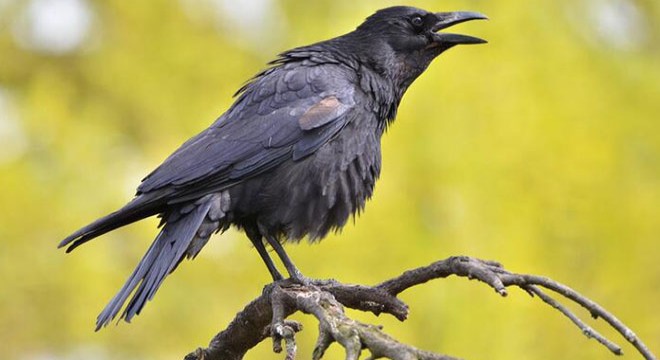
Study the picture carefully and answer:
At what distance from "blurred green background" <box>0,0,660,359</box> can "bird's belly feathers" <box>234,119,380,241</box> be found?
175 centimetres

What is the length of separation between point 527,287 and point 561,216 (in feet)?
12.0

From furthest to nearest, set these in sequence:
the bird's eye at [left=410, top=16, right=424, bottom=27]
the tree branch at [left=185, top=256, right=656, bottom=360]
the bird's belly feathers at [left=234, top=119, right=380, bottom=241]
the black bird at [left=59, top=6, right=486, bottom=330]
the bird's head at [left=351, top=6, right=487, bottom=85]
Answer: the bird's eye at [left=410, top=16, right=424, bottom=27]
the bird's head at [left=351, top=6, right=487, bottom=85]
the bird's belly feathers at [left=234, top=119, right=380, bottom=241]
the black bird at [left=59, top=6, right=486, bottom=330]
the tree branch at [left=185, top=256, right=656, bottom=360]

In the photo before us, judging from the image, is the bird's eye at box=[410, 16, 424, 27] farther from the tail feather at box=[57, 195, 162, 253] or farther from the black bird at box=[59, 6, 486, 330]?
the tail feather at box=[57, 195, 162, 253]

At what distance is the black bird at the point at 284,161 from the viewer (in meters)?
4.37

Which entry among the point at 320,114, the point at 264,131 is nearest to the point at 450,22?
the point at 320,114

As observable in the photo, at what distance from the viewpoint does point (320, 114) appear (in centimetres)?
466

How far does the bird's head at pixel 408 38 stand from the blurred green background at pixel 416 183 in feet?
5.02

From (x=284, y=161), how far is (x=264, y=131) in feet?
0.45

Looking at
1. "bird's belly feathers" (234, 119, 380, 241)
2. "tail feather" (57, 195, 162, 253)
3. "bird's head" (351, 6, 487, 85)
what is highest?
"bird's head" (351, 6, 487, 85)

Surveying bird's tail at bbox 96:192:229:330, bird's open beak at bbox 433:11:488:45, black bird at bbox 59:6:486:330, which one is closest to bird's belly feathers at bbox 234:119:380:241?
black bird at bbox 59:6:486:330

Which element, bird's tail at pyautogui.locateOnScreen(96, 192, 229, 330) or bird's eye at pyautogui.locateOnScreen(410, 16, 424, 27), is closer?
bird's tail at pyautogui.locateOnScreen(96, 192, 229, 330)

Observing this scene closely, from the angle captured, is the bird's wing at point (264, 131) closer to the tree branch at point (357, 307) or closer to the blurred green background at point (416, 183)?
the tree branch at point (357, 307)

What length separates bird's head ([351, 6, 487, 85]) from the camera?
5125mm

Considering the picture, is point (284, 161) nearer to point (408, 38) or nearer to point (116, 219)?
point (116, 219)
